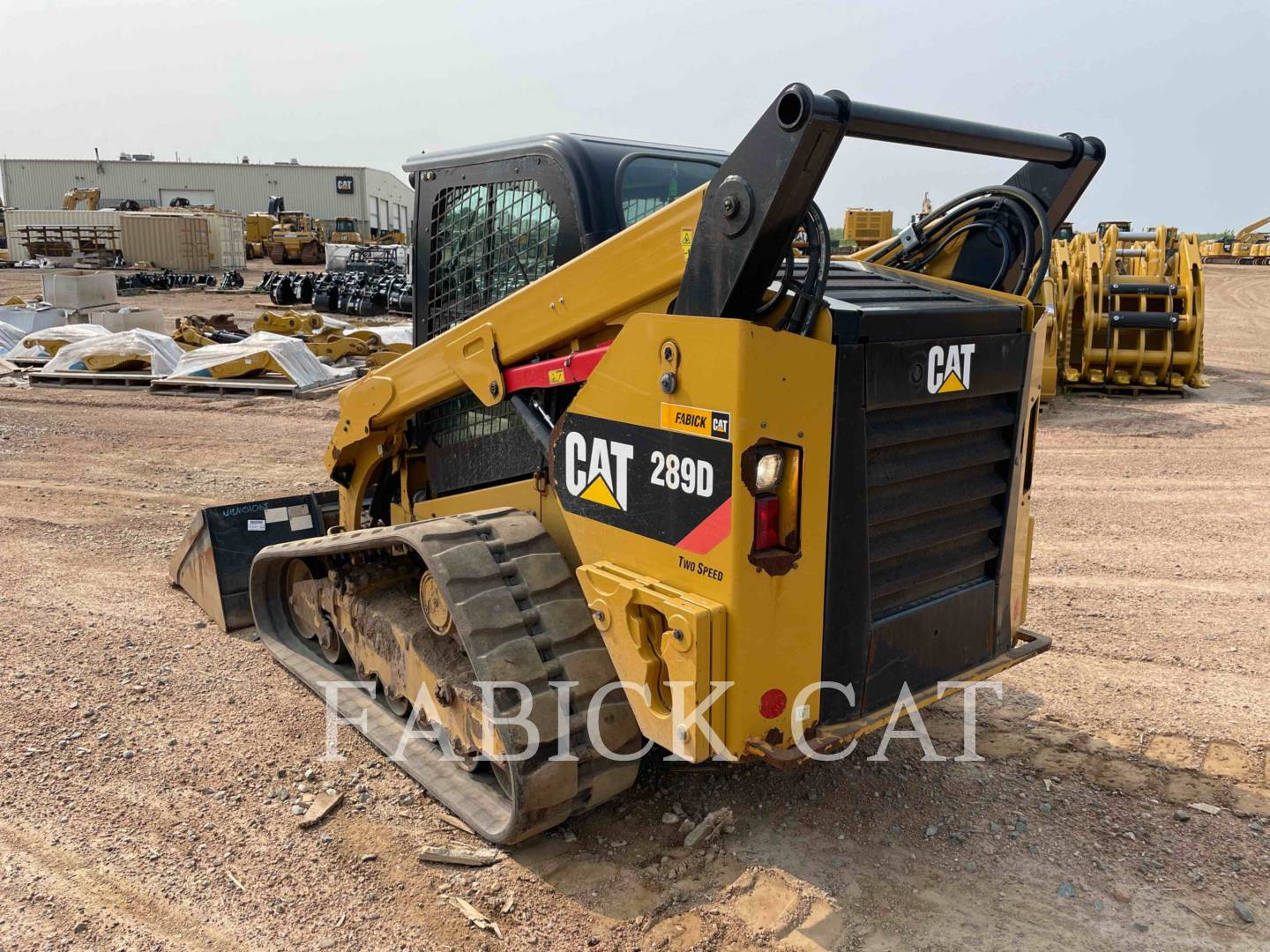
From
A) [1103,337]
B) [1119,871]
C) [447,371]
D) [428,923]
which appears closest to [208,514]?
[447,371]

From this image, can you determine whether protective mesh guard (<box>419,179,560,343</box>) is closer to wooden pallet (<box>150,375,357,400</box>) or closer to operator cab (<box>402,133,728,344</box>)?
operator cab (<box>402,133,728,344</box>)

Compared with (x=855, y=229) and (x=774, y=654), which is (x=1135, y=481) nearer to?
(x=774, y=654)

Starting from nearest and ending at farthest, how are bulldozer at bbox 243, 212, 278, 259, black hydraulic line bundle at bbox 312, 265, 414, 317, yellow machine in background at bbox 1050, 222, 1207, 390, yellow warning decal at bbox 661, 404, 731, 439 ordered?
yellow warning decal at bbox 661, 404, 731, 439, yellow machine in background at bbox 1050, 222, 1207, 390, black hydraulic line bundle at bbox 312, 265, 414, 317, bulldozer at bbox 243, 212, 278, 259

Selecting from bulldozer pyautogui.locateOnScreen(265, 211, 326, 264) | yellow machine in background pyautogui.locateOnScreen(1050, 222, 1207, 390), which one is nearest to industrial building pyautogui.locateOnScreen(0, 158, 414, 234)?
bulldozer pyautogui.locateOnScreen(265, 211, 326, 264)

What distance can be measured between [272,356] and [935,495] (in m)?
11.5

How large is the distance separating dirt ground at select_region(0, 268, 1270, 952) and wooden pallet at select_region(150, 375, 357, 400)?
7039 millimetres

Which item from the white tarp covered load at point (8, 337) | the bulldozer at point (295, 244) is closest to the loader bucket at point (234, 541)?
the white tarp covered load at point (8, 337)

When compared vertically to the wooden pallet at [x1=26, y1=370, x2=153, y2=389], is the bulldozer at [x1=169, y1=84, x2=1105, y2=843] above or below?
above

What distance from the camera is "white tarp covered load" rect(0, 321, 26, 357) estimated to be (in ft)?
51.6

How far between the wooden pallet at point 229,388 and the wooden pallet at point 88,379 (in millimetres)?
518

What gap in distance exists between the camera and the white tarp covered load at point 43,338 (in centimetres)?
1478

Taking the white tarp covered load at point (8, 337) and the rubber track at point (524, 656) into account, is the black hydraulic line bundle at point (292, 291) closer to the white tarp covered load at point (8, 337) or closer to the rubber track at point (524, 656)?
the white tarp covered load at point (8, 337)

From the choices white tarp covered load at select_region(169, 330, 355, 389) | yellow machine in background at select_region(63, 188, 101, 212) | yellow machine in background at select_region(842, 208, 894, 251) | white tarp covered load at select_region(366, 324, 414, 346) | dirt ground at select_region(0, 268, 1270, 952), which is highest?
yellow machine in background at select_region(63, 188, 101, 212)

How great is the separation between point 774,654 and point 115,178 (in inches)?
2596
